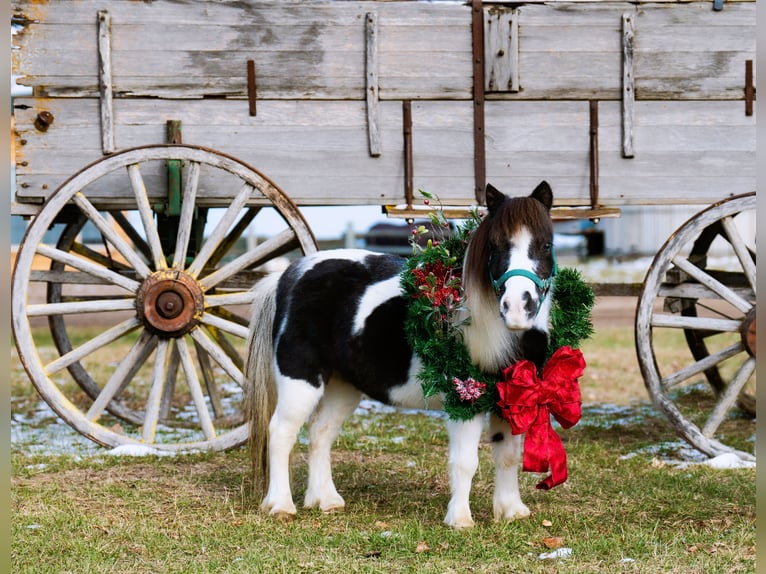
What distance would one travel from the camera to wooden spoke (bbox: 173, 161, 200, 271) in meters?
5.39

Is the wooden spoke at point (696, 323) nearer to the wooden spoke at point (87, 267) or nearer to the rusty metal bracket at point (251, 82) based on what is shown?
the rusty metal bracket at point (251, 82)

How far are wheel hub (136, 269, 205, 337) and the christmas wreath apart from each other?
1.80 metres

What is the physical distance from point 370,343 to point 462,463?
2.32 ft

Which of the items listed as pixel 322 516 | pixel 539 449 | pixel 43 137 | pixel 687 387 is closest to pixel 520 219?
pixel 539 449

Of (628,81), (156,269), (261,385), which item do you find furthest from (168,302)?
(628,81)

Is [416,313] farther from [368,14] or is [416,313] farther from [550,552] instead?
[368,14]

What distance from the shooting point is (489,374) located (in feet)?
13.1

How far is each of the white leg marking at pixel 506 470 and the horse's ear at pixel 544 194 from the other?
40.1 inches

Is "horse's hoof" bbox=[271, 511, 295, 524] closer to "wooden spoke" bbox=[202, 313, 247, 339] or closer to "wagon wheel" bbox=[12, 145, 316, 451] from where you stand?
"wagon wheel" bbox=[12, 145, 316, 451]

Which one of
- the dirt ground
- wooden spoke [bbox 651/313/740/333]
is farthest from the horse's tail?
the dirt ground

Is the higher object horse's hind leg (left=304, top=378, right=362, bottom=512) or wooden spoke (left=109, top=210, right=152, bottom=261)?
wooden spoke (left=109, top=210, right=152, bottom=261)

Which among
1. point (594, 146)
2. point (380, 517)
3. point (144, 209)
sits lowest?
point (380, 517)

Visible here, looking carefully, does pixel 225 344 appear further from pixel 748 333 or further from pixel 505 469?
→ pixel 748 333

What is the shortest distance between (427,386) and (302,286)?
0.93 metres
